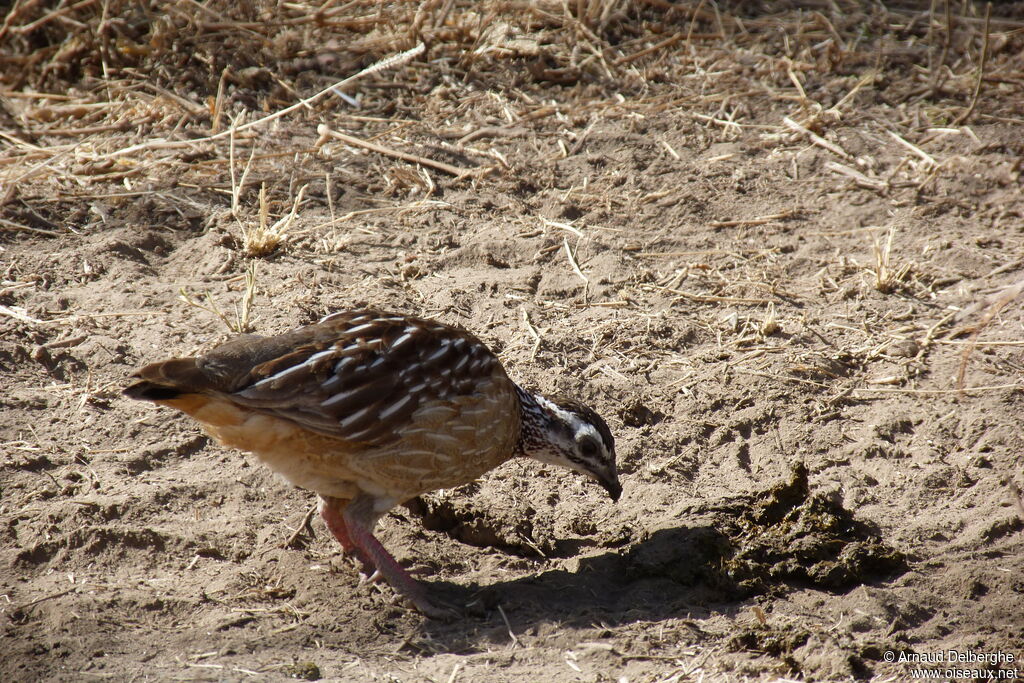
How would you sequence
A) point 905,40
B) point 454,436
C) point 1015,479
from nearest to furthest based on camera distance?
point 454,436 < point 1015,479 < point 905,40

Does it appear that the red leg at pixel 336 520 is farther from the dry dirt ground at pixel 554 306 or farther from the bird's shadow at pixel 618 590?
the bird's shadow at pixel 618 590

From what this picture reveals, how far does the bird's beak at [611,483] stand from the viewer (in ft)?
16.4

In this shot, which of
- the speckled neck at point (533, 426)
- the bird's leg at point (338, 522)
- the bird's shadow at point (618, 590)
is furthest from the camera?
the speckled neck at point (533, 426)

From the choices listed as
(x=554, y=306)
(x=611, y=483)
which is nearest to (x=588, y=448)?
(x=611, y=483)

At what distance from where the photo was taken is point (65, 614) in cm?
409

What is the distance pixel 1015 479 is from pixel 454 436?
9.29 feet

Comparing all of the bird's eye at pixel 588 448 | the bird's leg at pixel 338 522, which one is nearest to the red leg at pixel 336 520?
the bird's leg at pixel 338 522

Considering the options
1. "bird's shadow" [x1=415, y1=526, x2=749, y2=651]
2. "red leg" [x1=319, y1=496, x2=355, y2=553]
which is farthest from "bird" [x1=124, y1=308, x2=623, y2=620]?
"bird's shadow" [x1=415, y1=526, x2=749, y2=651]

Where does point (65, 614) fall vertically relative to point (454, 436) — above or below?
below

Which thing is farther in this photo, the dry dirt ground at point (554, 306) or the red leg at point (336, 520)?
the red leg at point (336, 520)

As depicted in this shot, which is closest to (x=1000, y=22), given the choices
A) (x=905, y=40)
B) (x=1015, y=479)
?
(x=905, y=40)

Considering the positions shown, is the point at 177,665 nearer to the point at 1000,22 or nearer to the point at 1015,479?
the point at 1015,479

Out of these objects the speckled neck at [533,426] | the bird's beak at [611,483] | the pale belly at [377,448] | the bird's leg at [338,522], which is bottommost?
the bird's leg at [338,522]

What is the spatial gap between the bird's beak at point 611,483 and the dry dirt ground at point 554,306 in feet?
0.45
